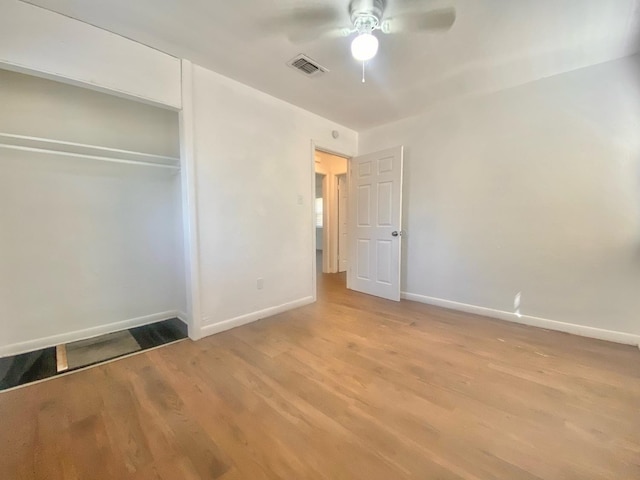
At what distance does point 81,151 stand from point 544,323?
5.07m

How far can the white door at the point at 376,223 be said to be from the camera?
12.6ft

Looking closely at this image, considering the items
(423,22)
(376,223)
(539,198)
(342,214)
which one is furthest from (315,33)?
(342,214)

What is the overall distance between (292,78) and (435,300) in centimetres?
333

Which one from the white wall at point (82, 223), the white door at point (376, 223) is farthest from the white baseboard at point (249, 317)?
the white door at point (376, 223)

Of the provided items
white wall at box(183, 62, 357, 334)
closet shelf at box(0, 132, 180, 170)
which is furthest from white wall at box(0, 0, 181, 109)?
closet shelf at box(0, 132, 180, 170)

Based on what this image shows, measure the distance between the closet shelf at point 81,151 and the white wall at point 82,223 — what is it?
0.27 feet

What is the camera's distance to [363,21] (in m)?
1.83

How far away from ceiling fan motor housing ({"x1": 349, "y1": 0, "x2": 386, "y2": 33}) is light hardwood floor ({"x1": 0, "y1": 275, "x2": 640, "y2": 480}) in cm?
256

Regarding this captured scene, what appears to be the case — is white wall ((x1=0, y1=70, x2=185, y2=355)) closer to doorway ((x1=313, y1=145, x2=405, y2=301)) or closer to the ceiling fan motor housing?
doorway ((x1=313, y1=145, x2=405, y2=301))

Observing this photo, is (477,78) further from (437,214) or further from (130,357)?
(130,357)

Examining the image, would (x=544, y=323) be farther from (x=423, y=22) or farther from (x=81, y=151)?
(x=81, y=151)

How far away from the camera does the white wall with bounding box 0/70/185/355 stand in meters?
2.35

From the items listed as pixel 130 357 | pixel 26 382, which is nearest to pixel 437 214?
pixel 130 357

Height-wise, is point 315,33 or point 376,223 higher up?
point 315,33
